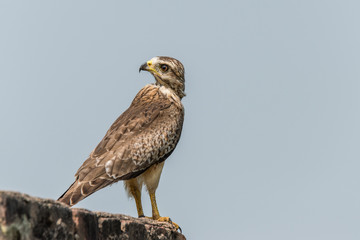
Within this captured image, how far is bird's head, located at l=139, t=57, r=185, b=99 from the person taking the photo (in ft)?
42.2

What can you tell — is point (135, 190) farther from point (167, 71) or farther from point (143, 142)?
point (167, 71)

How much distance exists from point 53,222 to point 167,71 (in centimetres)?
778

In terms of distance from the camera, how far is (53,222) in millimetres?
5383

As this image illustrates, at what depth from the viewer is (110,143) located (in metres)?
11.3

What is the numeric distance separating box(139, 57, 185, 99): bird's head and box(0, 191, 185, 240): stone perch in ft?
18.1

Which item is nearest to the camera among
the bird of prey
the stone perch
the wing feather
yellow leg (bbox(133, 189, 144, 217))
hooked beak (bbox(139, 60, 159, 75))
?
the stone perch

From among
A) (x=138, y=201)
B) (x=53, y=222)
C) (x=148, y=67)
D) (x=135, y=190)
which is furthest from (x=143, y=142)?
(x=53, y=222)

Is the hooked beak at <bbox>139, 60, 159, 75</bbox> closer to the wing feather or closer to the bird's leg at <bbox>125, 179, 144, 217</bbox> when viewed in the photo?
the wing feather

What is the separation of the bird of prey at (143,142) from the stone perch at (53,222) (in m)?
2.71

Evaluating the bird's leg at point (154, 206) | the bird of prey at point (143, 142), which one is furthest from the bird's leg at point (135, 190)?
the bird's leg at point (154, 206)

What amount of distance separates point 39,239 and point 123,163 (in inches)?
229

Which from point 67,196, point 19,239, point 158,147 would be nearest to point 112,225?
point 19,239

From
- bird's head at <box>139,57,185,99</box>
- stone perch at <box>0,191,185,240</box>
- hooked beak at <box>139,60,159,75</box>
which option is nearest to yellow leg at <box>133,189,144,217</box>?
bird's head at <box>139,57,185,99</box>

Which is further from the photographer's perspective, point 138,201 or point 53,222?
point 138,201
